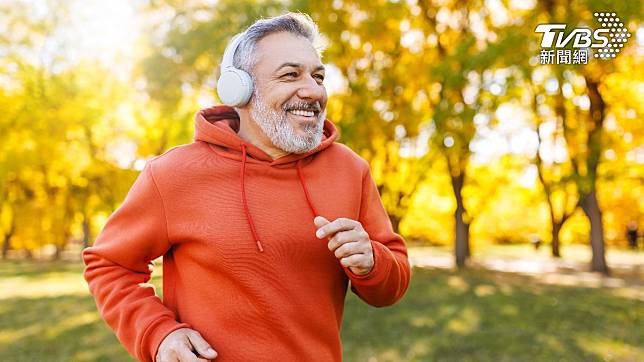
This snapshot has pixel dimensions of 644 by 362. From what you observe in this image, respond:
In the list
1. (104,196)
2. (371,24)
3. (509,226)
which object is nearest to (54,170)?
(104,196)

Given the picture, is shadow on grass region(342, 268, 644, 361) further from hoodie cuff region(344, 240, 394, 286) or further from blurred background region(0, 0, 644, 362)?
hoodie cuff region(344, 240, 394, 286)

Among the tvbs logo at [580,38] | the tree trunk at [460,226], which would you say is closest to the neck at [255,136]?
the tvbs logo at [580,38]

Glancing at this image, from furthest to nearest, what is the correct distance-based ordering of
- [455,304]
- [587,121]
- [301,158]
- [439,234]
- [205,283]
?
[439,234]
[587,121]
[455,304]
[301,158]
[205,283]

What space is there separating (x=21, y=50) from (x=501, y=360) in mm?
20641

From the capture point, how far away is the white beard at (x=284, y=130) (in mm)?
2219

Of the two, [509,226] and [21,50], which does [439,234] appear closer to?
[509,226]

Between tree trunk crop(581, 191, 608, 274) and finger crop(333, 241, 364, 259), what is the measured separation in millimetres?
16838

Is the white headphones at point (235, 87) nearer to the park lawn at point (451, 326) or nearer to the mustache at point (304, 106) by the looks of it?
the mustache at point (304, 106)

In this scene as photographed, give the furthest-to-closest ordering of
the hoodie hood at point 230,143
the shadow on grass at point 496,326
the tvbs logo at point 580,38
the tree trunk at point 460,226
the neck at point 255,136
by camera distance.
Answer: the tree trunk at point 460,226, the tvbs logo at point 580,38, the shadow on grass at point 496,326, the neck at point 255,136, the hoodie hood at point 230,143

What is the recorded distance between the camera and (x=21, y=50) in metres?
22.2

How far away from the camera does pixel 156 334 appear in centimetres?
197

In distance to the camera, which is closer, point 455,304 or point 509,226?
point 455,304

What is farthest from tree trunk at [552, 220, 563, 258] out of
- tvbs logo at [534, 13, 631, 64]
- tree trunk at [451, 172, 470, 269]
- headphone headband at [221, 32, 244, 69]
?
headphone headband at [221, 32, 244, 69]

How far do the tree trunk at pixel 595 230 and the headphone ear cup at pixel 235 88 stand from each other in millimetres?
16553
